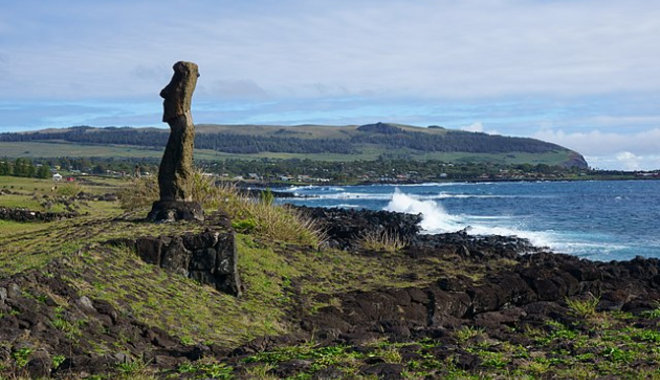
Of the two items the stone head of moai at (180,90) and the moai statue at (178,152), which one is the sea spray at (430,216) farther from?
the stone head of moai at (180,90)

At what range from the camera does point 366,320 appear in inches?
495

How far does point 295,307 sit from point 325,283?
211 cm

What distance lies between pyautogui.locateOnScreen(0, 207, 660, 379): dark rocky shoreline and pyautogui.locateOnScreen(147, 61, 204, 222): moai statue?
10.5 ft

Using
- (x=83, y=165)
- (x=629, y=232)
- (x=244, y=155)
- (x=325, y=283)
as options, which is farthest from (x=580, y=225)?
(x=244, y=155)

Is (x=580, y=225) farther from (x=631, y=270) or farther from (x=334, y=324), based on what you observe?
(x=334, y=324)

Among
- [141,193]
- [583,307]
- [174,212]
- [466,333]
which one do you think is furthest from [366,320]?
[141,193]

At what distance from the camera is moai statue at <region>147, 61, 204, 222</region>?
48.4 ft

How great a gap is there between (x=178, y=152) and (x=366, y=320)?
5587mm

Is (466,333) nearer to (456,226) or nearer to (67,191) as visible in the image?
(67,191)

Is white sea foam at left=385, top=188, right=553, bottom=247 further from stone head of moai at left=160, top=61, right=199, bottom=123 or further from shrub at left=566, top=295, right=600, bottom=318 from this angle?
stone head of moai at left=160, top=61, right=199, bottom=123

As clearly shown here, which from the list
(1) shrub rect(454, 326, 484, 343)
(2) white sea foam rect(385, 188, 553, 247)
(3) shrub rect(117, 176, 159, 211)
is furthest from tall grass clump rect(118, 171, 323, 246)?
(2) white sea foam rect(385, 188, 553, 247)

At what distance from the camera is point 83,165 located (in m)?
100

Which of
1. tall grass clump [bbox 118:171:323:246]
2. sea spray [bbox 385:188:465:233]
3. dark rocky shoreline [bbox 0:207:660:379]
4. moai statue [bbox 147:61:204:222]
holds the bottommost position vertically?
sea spray [bbox 385:188:465:233]

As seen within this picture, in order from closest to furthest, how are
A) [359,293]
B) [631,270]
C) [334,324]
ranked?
[334,324]
[359,293]
[631,270]
